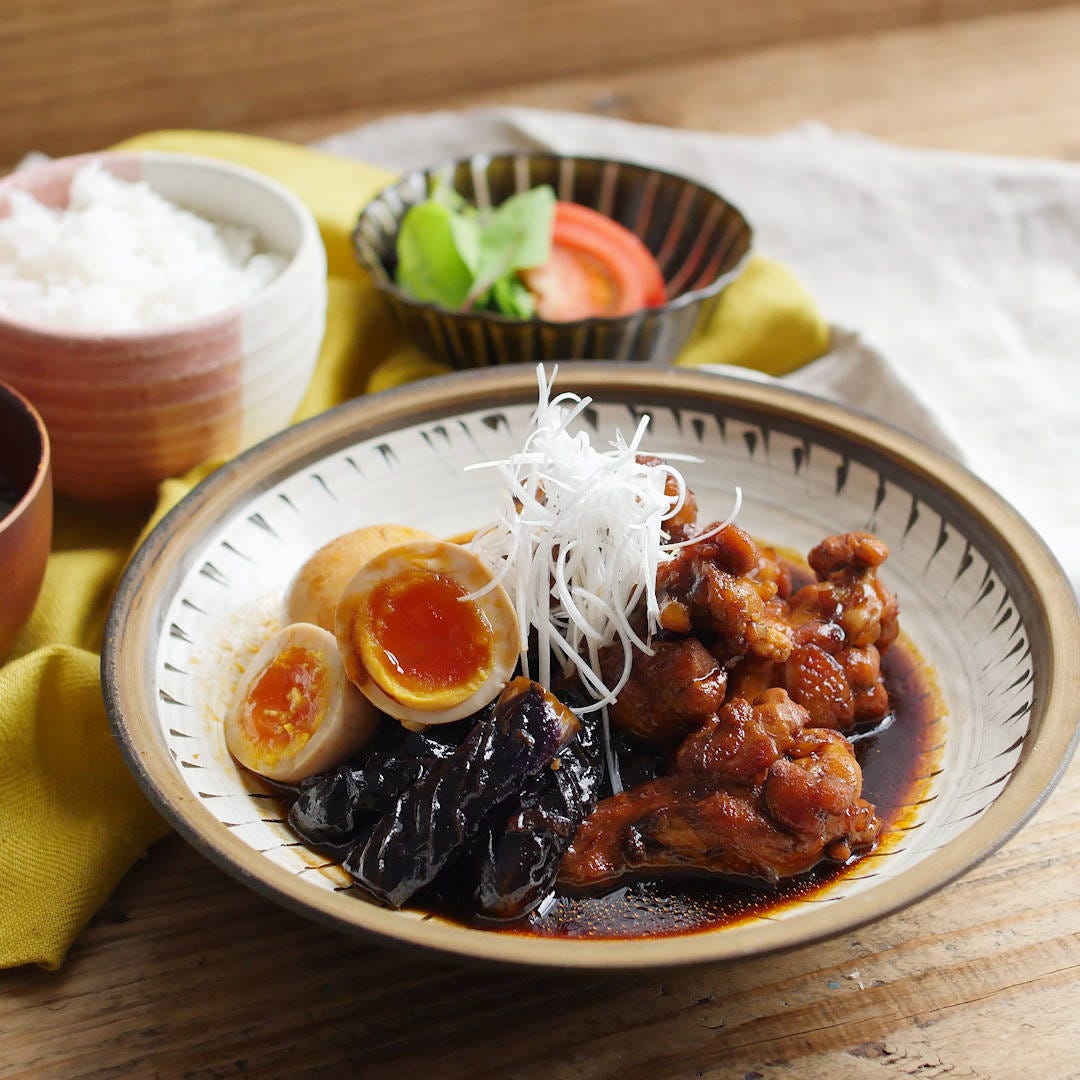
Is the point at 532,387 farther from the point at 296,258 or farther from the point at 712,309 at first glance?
the point at 712,309

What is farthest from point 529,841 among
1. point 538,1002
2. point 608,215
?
point 608,215

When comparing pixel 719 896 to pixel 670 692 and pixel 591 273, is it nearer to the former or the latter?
pixel 670 692

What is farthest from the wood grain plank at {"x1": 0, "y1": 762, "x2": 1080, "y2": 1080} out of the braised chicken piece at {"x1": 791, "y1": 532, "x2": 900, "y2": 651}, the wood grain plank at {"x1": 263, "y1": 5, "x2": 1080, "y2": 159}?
the wood grain plank at {"x1": 263, "y1": 5, "x2": 1080, "y2": 159}

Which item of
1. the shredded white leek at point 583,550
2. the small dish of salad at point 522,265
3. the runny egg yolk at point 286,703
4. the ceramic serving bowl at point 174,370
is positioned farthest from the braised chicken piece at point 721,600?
the small dish of salad at point 522,265

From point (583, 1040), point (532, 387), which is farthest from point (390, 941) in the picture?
point (532, 387)

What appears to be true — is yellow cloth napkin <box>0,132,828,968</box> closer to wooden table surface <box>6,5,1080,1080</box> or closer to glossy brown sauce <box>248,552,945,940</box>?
wooden table surface <box>6,5,1080,1080</box>
